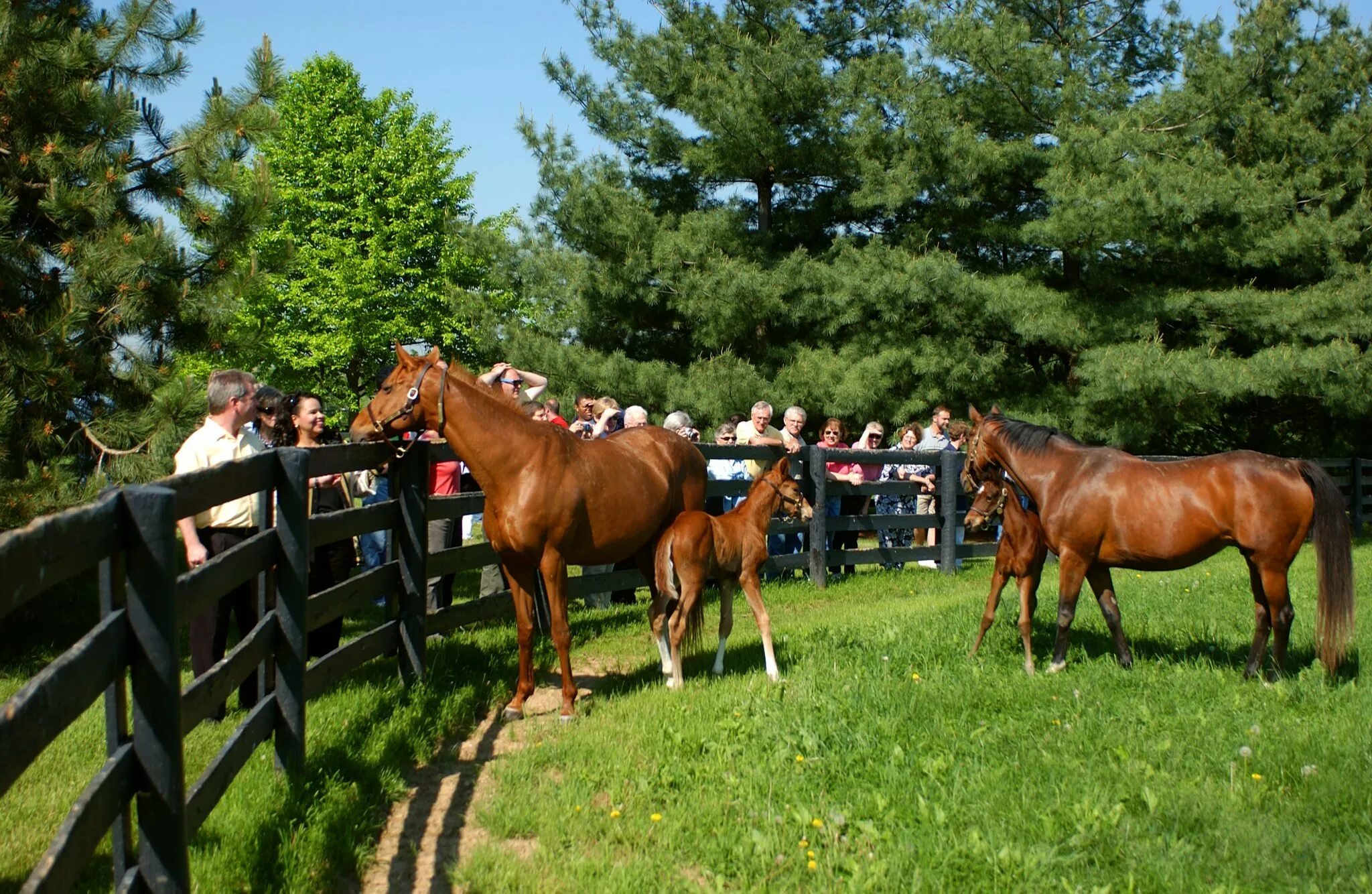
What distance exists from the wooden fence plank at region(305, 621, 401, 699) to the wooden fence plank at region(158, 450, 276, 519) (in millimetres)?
1093

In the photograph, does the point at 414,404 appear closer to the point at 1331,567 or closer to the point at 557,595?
the point at 557,595

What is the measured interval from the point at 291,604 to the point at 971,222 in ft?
58.4

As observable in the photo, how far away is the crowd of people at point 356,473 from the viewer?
20.1 ft

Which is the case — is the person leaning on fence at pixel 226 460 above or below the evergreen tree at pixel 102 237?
below

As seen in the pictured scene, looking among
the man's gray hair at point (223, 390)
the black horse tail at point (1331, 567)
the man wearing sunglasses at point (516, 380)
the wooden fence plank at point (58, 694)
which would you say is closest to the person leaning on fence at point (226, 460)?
the man's gray hair at point (223, 390)

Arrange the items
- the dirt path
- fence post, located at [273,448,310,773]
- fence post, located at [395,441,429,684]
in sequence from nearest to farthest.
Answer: the dirt path
fence post, located at [273,448,310,773]
fence post, located at [395,441,429,684]

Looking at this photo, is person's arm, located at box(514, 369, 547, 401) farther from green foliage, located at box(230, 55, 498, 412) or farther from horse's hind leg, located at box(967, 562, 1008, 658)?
green foliage, located at box(230, 55, 498, 412)

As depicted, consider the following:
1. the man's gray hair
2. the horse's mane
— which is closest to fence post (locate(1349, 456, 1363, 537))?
the horse's mane

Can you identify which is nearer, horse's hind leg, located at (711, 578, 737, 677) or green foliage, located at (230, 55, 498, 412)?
horse's hind leg, located at (711, 578, 737, 677)

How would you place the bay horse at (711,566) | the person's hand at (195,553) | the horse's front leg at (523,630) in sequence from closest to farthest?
the person's hand at (195,553) → the horse's front leg at (523,630) → the bay horse at (711,566)

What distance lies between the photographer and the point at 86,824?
2.65 meters

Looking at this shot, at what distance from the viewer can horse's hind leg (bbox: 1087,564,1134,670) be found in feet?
23.4

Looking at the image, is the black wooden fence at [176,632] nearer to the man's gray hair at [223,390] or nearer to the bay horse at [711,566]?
the man's gray hair at [223,390]

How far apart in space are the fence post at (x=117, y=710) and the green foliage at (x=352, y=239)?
1149 inches
